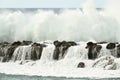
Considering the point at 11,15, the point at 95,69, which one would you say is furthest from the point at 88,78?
the point at 11,15

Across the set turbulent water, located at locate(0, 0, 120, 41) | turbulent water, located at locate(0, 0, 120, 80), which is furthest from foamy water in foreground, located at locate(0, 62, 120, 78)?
turbulent water, located at locate(0, 0, 120, 41)

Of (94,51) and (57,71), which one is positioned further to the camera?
(94,51)

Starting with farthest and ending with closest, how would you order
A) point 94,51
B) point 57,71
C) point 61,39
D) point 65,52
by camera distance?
point 61,39 < point 65,52 < point 94,51 < point 57,71

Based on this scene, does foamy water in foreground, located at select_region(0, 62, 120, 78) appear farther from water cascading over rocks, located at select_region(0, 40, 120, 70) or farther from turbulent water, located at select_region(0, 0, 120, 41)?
turbulent water, located at select_region(0, 0, 120, 41)

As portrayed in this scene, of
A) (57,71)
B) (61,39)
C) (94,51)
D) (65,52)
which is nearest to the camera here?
(57,71)

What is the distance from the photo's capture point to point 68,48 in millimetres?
27312

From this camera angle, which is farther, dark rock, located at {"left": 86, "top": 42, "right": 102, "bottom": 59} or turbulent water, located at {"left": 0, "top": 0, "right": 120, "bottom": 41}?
turbulent water, located at {"left": 0, "top": 0, "right": 120, "bottom": 41}

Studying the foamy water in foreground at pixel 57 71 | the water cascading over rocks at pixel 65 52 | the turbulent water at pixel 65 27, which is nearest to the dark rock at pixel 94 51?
the water cascading over rocks at pixel 65 52

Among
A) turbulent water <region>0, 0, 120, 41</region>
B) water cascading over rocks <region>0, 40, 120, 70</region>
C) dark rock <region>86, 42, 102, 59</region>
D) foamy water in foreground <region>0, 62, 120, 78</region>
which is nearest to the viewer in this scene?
foamy water in foreground <region>0, 62, 120, 78</region>

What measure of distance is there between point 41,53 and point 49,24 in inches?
547

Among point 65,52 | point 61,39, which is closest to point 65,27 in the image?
point 61,39

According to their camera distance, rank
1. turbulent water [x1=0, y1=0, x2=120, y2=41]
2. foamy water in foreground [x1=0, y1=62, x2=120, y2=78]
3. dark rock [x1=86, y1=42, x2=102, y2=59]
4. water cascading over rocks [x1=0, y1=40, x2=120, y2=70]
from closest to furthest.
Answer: foamy water in foreground [x1=0, y1=62, x2=120, y2=78] < water cascading over rocks [x1=0, y1=40, x2=120, y2=70] < dark rock [x1=86, y1=42, x2=102, y2=59] < turbulent water [x1=0, y1=0, x2=120, y2=41]

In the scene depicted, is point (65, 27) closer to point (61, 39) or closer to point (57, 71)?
point (61, 39)

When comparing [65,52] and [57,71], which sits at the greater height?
[65,52]
